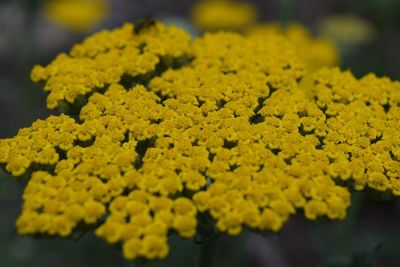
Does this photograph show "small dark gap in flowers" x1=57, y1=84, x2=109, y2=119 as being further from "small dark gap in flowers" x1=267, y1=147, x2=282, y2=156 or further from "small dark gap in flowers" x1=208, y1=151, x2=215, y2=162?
"small dark gap in flowers" x1=267, y1=147, x2=282, y2=156

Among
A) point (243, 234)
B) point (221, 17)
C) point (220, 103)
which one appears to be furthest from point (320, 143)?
point (221, 17)

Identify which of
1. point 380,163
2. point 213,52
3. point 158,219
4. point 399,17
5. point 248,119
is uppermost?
point 399,17

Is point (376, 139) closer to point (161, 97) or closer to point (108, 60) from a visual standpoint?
point (161, 97)

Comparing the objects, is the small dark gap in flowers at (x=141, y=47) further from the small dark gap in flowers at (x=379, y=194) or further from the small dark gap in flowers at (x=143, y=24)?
the small dark gap in flowers at (x=379, y=194)

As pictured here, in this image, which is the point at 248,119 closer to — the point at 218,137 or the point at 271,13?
the point at 218,137

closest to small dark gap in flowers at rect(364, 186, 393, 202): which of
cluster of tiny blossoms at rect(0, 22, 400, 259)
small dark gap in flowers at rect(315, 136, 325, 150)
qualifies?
cluster of tiny blossoms at rect(0, 22, 400, 259)

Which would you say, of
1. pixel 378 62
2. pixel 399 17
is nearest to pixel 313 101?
pixel 378 62
